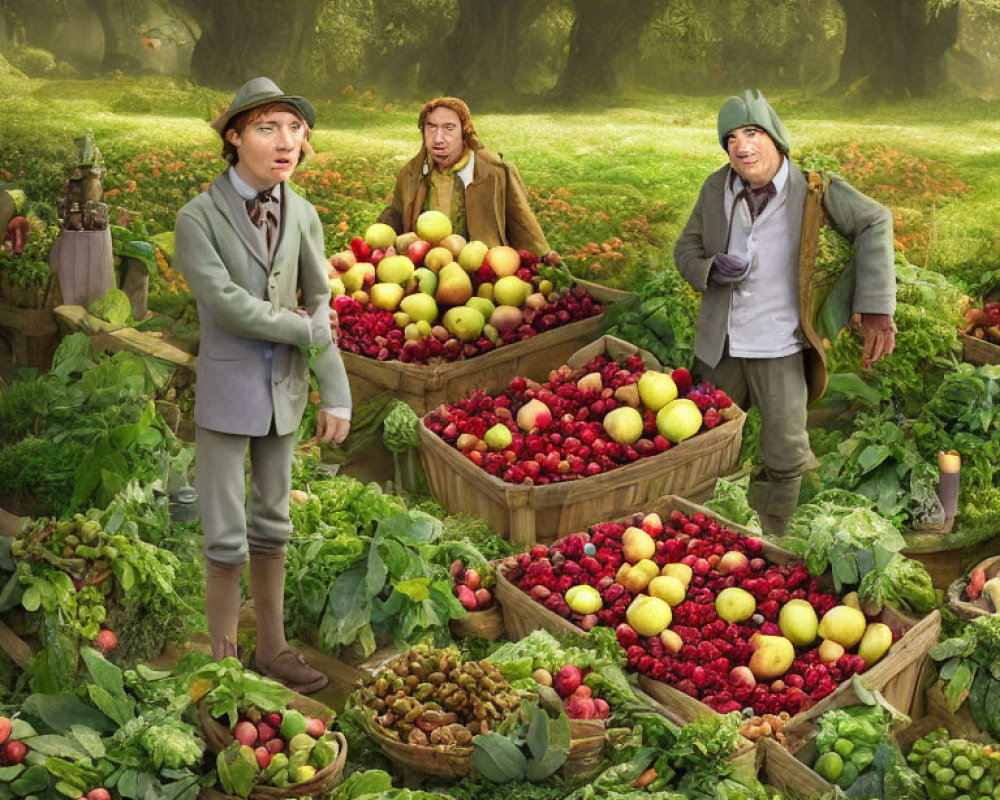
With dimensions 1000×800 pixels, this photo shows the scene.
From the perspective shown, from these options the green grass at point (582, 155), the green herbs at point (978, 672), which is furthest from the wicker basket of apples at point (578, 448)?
the green grass at point (582, 155)

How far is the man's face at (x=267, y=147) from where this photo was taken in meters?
4.20

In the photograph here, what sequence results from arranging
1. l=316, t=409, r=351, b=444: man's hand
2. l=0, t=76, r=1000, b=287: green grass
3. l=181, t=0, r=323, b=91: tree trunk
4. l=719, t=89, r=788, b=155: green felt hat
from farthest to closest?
l=181, t=0, r=323, b=91: tree trunk
l=0, t=76, r=1000, b=287: green grass
l=719, t=89, r=788, b=155: green felt hat
l=316, t=409, r=351, b=444: man's hand

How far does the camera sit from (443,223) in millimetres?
7121

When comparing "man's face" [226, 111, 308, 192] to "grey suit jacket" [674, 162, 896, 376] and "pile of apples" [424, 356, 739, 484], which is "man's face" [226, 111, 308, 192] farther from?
"grey suit jacket" [674, 162, 896, 376]

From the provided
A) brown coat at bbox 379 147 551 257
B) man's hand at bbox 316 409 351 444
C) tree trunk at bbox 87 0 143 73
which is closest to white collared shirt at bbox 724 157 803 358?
brown coat at bbox 379 147 551 257

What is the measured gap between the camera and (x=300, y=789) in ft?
12.0

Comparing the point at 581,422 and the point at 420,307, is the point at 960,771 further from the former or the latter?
the point at 420,307

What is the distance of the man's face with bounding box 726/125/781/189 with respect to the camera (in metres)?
5.42

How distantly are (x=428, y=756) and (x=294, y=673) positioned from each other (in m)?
0.97

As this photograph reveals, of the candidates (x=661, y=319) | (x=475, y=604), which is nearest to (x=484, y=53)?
(x=661, y=319)

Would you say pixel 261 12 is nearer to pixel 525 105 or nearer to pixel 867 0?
pixel 525 105

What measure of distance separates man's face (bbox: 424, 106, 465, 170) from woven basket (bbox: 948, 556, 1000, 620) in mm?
3241

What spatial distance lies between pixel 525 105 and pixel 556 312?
4.31 metres

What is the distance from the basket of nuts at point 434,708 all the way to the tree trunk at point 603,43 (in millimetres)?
7283
